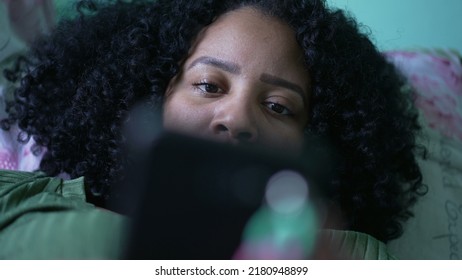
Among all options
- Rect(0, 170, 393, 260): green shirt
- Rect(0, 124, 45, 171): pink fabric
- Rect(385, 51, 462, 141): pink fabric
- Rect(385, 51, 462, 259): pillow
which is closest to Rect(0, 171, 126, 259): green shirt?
Rect(0, 170, 393, 260): green shirt

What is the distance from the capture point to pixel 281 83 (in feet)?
1.96

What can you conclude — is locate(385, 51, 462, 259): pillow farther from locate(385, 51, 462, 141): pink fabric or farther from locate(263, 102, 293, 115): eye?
locate(263, 102, 293, 115): eye

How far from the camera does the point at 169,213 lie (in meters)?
0.49

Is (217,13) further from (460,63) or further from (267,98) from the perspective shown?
(460,63)

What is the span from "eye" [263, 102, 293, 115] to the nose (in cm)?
3

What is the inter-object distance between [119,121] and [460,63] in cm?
64

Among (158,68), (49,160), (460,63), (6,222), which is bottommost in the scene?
(6,222)

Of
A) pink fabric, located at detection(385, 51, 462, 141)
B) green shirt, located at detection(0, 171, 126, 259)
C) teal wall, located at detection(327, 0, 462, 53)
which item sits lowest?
green shirt, located at detection(0, 171, 126, 259)

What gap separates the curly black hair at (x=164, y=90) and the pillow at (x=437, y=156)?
1.3 inches

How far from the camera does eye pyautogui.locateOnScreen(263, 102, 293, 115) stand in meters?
0.60

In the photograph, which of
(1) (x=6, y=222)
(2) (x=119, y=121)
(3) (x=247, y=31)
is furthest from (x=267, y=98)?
(1) (x=6, y=222)

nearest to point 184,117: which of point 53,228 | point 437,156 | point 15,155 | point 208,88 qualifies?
point 208,88

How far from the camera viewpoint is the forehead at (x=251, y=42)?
0.58 meters

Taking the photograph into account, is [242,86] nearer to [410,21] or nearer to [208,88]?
[208,88]
